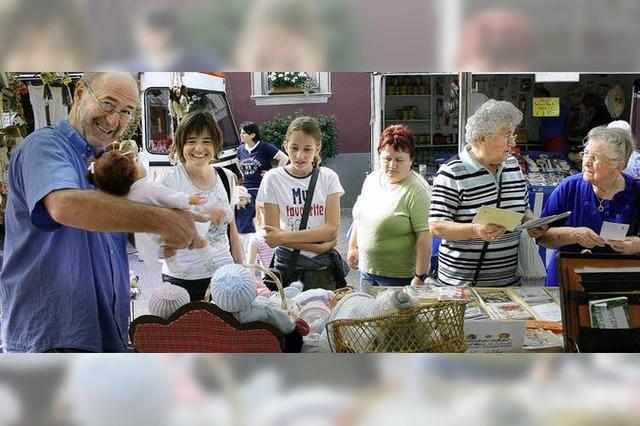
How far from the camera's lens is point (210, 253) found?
7.58 ft

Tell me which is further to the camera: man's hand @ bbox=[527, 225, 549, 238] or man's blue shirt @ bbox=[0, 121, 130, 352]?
man's hand @ bbox=[527, 225, 549, 238]

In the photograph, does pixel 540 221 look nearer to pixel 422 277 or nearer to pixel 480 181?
pixel 480 181

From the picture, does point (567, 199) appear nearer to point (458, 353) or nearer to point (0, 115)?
point (458, 353)

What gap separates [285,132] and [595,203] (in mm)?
1149

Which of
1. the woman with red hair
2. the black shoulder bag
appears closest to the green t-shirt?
the woman with red hair

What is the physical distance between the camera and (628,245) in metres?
2.50

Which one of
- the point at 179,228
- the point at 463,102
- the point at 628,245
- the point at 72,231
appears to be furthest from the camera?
the point at 628,245

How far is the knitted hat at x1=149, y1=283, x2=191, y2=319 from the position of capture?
7.58 feet

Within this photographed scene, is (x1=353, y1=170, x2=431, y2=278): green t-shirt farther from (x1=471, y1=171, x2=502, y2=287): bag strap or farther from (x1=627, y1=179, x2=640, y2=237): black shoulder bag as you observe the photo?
(x1=627, y1=179, x2=640, y2=237): black shoulder bag

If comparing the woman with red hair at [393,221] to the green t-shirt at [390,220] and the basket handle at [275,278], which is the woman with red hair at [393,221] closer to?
the green t-shirt at [390,220]

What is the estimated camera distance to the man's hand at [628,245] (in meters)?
2.50

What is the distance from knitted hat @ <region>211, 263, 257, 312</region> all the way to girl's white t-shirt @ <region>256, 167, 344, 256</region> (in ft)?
0.73

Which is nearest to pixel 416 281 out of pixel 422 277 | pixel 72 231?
pixel 422 277

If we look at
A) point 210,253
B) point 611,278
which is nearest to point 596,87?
point 611,278
